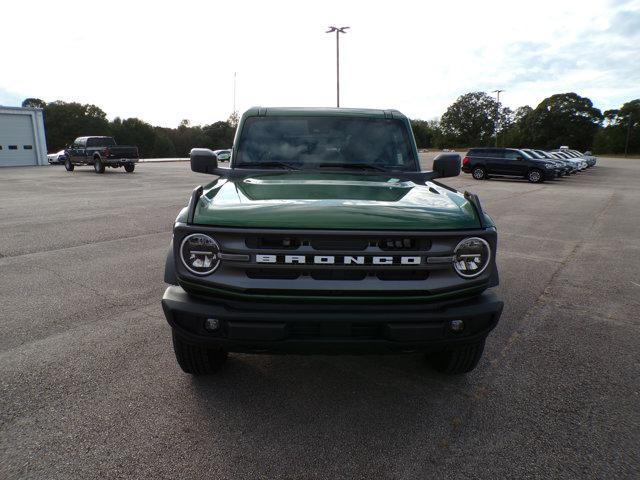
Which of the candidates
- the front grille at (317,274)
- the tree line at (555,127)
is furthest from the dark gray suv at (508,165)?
the tree line at (555,127)

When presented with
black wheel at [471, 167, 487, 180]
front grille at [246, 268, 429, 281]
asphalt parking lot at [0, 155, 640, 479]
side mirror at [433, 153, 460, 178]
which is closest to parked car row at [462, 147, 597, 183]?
black wheel at [471, 167, 487, 180]

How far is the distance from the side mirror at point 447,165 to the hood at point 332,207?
2.59 ft

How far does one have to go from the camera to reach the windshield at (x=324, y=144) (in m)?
3.94

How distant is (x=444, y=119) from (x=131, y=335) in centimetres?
12503

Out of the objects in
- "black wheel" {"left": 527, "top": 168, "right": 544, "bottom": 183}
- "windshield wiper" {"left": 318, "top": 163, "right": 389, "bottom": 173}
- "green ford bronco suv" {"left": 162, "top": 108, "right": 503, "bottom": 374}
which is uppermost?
"windshield wiper" {"left": 318, "top": 163, "right": 389, "bottom": 173}

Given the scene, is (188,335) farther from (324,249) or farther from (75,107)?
(75,107)

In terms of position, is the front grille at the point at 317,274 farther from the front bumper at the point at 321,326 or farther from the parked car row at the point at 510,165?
the parked car row at the point at 510,165

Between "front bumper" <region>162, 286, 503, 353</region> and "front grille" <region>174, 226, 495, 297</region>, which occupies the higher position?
"front grille" <region>174, 226, 495, 297</region>

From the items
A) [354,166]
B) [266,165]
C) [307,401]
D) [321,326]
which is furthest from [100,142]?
[321,326]

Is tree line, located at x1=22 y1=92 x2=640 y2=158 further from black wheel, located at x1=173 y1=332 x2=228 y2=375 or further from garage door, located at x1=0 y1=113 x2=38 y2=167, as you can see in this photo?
black wheel, located at x1=173 y1=332 x2=228 y2=375

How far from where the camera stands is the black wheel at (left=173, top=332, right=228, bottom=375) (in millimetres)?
2853

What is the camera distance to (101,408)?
2.76 meters

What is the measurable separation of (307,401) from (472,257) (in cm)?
133

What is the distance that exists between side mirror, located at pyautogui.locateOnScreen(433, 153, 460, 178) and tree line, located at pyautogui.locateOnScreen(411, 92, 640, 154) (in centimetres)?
8042
